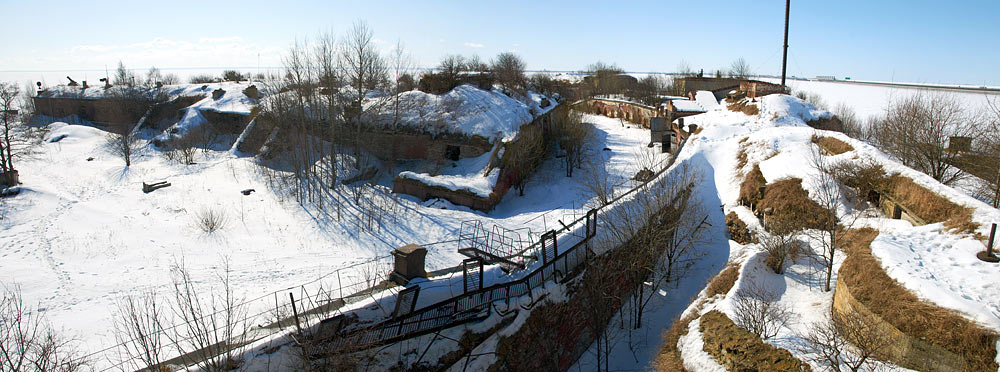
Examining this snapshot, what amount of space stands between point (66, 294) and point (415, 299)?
9.21m

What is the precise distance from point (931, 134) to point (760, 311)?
14.1m

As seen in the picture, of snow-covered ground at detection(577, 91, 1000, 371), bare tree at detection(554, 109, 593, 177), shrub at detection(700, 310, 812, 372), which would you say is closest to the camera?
snow-covered ground at detection(577, 91, 1000, 371)

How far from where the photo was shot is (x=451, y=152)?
2734 centimetres

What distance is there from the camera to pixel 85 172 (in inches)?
1120

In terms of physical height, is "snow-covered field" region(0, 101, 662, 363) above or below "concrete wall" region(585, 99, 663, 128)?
below

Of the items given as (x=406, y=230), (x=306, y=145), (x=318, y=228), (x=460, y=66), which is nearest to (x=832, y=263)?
(x=406, y=230)

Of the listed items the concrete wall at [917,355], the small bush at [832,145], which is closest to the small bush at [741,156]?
the small bush at [832,145]

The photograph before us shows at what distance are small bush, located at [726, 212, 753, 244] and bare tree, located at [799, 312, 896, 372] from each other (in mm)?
6619

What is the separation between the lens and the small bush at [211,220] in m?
17.8

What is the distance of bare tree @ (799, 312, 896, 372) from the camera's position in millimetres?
7980

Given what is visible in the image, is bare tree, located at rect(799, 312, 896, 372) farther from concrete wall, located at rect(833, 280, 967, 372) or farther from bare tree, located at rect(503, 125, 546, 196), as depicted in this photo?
bare tree, located at rect(503, 125, 546, 196)

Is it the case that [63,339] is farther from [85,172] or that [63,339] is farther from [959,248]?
[85,172]

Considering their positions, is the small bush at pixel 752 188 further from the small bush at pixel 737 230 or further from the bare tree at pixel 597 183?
the bare tree at pixel 597 183

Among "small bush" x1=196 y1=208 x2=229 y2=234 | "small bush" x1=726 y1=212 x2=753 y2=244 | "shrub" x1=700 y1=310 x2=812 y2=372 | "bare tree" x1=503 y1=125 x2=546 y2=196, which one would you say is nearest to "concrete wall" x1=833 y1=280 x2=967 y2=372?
"shrub" x1=700 y1=310 x2=812 y2=372
